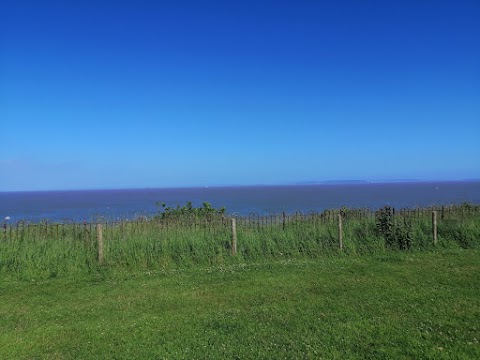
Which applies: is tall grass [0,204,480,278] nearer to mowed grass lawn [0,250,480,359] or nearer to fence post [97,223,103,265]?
fence post [97,223,103,265]

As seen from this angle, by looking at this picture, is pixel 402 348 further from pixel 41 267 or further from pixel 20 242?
pixel 20 242

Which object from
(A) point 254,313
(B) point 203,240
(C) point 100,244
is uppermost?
(C) point 100,244

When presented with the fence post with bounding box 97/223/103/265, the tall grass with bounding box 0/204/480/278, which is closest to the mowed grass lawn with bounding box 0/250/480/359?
the fence post with bounding box 97/223/103/265

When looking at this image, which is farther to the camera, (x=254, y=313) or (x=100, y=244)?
(x=100, y=244)

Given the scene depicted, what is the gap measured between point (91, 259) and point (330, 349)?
9234 millimetres

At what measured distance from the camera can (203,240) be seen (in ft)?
47.4

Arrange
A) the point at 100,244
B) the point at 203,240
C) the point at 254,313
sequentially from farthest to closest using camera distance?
the point at 203,240 < the point at 100,244 < the point at 254,313

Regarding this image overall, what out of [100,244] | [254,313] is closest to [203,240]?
[100,244]

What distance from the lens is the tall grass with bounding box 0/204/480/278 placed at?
13.0m

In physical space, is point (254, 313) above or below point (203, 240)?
below

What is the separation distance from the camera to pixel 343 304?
325 inches

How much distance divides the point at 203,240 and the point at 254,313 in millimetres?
6752

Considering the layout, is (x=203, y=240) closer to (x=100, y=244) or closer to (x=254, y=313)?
(x=100, y=244)

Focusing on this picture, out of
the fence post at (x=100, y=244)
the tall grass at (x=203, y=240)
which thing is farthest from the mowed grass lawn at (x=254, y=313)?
the tall grass at (x=203, y=240)
